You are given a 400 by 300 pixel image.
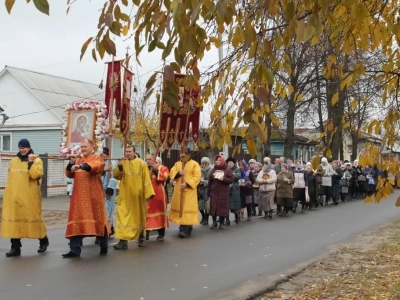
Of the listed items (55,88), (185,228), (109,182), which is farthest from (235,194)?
(55,88)

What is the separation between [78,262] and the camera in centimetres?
852

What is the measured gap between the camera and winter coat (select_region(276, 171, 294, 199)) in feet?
55.3

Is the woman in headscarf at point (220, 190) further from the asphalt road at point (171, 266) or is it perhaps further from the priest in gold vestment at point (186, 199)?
the priest in gold vestment at point (186, 199)

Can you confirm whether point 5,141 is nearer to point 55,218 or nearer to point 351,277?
point 55,218

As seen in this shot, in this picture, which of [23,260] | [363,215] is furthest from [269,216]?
[23,260]

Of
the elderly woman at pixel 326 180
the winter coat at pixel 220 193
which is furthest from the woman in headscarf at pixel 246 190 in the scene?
the elderly woman at pixel 326 180

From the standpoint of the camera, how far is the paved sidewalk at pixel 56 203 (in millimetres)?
19261

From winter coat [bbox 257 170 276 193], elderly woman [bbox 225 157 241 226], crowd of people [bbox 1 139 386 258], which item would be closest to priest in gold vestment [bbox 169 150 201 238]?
crowd of people [bbox 1 139 386 258]

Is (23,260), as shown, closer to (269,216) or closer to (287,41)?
(287,41)

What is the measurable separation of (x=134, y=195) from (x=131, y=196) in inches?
2.1

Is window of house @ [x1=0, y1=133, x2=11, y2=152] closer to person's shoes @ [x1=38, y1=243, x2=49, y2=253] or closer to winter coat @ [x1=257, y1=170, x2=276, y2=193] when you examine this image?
winter coat @ [x1=257, y1=170, x2=276, y2=193]

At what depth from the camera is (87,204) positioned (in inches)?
348

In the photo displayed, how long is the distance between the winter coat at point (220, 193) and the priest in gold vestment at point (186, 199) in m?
1.56

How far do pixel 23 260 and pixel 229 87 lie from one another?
202 inches
